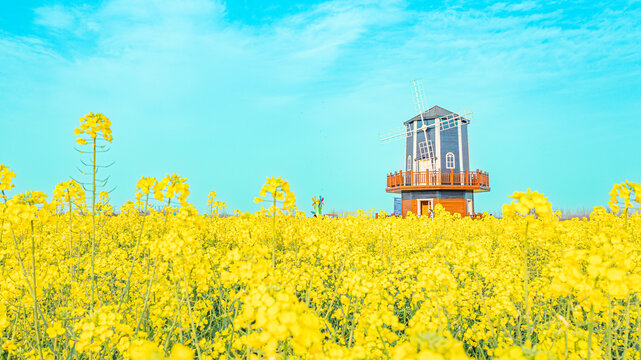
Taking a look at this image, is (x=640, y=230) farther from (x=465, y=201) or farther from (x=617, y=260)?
(x=465, y=201)

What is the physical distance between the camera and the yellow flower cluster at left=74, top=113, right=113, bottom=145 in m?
3.63

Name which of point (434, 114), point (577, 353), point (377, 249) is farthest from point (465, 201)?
point (577, 353)

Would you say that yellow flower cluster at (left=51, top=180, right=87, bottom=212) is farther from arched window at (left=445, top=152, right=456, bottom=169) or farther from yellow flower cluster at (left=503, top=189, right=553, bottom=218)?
arched window at (left=445, top=152, right=456, bottom=169)

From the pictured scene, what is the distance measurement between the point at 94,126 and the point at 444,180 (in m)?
23.6

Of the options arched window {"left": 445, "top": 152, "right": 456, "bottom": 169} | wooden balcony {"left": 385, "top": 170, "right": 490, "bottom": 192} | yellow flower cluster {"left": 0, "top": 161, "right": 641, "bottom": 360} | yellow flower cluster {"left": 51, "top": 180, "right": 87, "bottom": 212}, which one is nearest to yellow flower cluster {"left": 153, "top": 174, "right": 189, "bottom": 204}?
yellow flower cluster {"left": 0, "top": 161, "right": 641, "bottom": 360}

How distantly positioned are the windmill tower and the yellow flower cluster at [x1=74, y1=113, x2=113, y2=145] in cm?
2232

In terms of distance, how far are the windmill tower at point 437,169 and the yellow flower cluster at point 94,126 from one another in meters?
22.3

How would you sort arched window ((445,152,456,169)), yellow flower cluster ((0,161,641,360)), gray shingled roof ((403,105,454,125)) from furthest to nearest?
gray shingled roof ((403,105,454,125)) < arched window ((445,152,456,169)) < yellow flower cluster ((0,161,641,360))

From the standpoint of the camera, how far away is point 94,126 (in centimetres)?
362

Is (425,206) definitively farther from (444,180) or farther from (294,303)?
(294,303)

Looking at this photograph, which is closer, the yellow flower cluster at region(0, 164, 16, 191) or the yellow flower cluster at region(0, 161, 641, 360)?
the yellow flower cluster at region(0, 161, 641, 360)

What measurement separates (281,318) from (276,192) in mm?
2266

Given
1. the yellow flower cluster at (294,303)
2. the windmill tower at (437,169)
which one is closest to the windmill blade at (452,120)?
the windmill tower at (437,169)

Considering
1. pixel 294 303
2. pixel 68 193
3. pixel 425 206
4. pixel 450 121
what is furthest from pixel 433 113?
pixel 294 303
